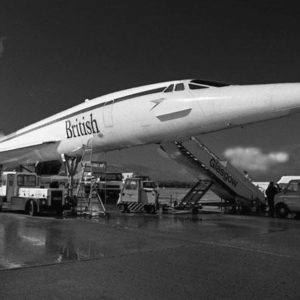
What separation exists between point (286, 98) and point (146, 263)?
5.49 metres

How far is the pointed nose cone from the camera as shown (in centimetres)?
999

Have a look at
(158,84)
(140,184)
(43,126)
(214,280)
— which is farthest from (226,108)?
(43,126)

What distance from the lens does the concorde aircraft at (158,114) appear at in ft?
35.1

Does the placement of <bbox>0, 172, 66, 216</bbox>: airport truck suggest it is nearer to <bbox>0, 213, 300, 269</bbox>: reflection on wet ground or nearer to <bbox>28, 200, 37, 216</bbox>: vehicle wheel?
<bbox>28, 200, 37, 216</bbox>: vehicle wheel

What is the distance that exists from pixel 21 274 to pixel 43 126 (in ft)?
43.8

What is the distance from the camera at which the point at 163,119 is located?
12844mm

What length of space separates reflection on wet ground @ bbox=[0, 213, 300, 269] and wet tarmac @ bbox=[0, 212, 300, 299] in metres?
0.02

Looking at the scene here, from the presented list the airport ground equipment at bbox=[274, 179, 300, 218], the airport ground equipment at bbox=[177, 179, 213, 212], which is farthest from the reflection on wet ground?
the airport ground equipment at bbox=[177, 179, 213, 212]

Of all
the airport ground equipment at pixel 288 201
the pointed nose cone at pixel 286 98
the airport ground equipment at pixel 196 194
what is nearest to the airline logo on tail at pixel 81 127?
the airport ground equipment at pixel 196 194

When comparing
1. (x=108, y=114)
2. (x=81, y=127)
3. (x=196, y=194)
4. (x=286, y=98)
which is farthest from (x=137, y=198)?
(x=286, y=98)

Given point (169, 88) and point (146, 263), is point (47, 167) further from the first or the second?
point (146, 263)

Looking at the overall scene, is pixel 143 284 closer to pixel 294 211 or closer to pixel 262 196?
pixel 294 211

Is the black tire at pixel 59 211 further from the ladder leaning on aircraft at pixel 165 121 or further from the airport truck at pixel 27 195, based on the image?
the ladder leaning on aircraft at pixel 165 121

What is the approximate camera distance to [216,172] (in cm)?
1969
